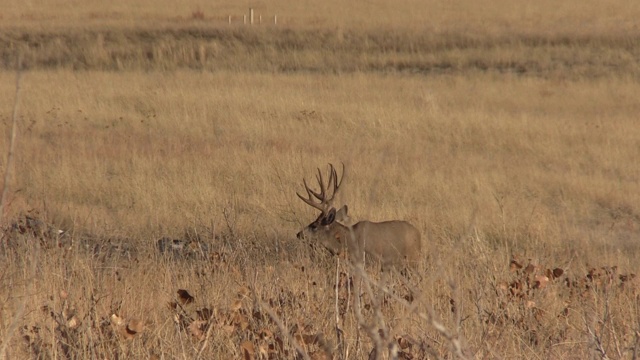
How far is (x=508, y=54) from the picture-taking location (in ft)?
77.9

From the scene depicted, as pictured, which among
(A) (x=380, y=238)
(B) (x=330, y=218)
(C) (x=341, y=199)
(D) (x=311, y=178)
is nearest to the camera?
(A) (x=380, y=238)

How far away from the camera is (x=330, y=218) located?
7637 mm

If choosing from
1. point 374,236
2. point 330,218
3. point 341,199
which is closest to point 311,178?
point 341,199

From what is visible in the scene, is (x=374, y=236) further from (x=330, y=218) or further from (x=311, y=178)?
(x=311, y=178)

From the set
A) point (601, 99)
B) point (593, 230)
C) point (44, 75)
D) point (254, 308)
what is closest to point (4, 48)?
point (44, 75)

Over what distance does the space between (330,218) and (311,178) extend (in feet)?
12.0

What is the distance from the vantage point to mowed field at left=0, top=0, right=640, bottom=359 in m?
3.86

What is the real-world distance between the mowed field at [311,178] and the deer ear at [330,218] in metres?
0.41

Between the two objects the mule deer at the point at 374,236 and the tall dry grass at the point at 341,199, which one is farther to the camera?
the mule deer at the point at 374,236

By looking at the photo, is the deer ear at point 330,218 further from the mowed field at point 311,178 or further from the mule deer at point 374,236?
the mowed field at point 311,178

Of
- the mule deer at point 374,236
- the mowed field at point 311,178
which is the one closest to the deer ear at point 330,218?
the mule deer at point 374,236

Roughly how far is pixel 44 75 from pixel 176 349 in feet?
59.0

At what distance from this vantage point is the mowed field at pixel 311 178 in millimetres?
3863

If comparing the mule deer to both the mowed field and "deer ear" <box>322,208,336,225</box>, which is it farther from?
the mowed field
